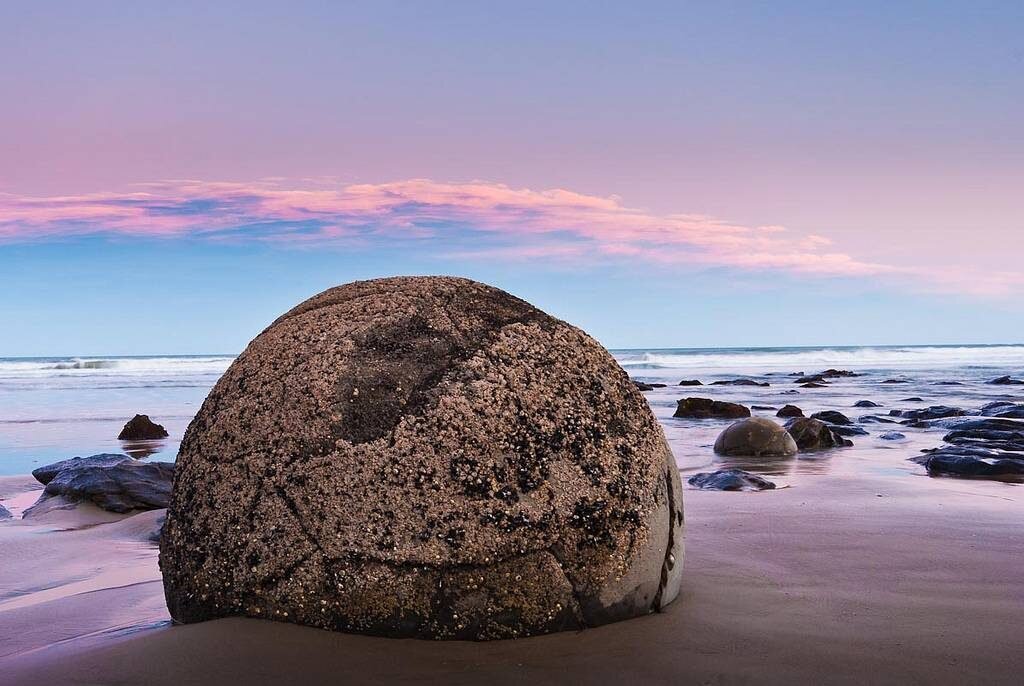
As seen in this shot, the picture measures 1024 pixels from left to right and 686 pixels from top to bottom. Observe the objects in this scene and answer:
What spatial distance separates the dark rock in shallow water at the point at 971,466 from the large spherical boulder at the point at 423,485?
4817 millimetres

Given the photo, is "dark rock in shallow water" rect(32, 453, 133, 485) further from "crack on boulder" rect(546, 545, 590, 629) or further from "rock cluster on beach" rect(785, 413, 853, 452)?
"rock cluster on beach" rect(785, 413, 853, 452)

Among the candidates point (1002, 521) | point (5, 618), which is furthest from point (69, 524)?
point (1002, 521)

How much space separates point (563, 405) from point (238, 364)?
1.19m

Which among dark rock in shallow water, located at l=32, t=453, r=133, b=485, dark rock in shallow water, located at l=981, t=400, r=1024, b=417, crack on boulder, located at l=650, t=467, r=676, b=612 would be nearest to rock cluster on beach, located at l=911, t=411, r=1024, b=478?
dark rock in shallow water, located at l=981, t=400, r=1024, b=417

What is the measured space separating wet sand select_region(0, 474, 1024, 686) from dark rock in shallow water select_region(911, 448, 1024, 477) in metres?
2.62

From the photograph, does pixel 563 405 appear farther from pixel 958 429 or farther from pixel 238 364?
pixel 958 429

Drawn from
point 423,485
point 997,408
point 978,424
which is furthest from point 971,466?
point 997,408

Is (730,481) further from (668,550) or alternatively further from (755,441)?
(668,550)

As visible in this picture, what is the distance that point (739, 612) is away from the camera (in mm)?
3156

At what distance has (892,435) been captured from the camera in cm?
1056

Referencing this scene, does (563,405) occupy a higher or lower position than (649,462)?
higher

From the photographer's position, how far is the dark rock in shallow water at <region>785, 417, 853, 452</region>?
923 centimetres

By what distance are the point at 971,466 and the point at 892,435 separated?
3.47 meters

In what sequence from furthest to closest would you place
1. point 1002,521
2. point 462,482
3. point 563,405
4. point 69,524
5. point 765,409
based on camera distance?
point 765,409
point 69,524
point 1002,521
point 563,405
point 462,482
